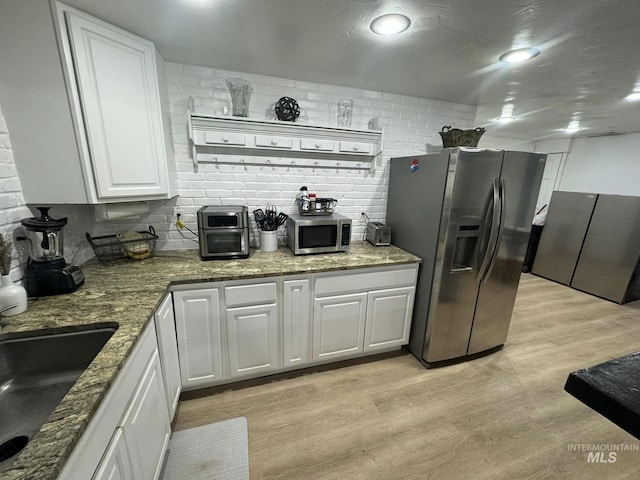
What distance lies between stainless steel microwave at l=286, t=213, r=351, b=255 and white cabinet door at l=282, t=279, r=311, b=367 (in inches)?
12.5

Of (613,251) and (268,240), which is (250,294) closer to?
(268,240)

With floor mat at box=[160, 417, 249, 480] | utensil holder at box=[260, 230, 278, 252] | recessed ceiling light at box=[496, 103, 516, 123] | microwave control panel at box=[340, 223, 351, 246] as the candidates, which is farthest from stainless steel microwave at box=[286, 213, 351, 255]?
recessed ceiling light at box=[496, 103, 516, 123]

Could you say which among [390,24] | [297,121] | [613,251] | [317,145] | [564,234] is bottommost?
[613,251]

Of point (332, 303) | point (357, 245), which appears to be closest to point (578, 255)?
point (357, 245)

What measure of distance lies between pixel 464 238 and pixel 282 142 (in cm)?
168

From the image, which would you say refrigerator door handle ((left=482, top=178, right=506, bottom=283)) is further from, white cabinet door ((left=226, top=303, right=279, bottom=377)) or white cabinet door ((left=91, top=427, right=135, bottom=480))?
white cabinet door ((left=91, top=427, right=135, bottom=480))

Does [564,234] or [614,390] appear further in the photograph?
[564,234]

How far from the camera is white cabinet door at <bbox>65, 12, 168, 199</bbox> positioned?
4.29 feet

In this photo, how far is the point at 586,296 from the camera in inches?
145

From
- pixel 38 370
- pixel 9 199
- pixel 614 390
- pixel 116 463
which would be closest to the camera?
pixel 614 390

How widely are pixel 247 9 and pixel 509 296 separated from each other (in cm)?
286

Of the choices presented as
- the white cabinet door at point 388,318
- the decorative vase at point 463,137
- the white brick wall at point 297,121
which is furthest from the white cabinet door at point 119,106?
the decorative vase at point 463,137

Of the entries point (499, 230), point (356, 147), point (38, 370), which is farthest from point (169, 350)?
point (499, 230)

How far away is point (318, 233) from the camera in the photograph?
2098 millimetres
